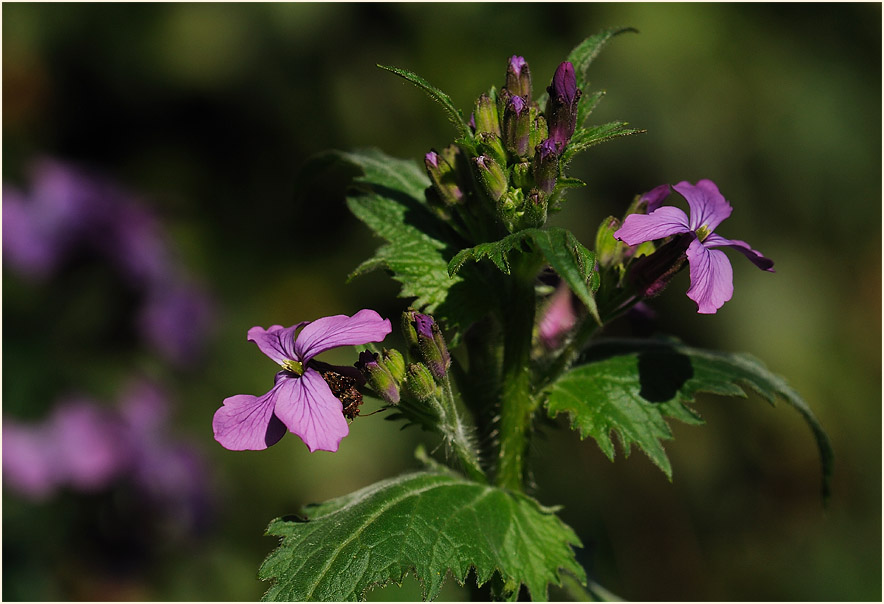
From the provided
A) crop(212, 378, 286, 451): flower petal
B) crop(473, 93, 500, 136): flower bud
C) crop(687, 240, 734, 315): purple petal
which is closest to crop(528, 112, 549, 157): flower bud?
crop(473, 93, 500, 136): flower bud

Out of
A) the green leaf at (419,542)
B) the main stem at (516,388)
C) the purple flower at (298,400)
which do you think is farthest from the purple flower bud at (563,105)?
the green leaf at (419,542)

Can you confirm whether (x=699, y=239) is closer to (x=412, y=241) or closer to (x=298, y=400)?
(x=412, y=241)

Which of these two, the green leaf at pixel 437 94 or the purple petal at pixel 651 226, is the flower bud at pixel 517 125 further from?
the purple petal at pixel 651 226

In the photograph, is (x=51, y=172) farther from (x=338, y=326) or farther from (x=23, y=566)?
(x=338, y=326)

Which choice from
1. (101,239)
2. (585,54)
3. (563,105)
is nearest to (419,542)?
(563,105)

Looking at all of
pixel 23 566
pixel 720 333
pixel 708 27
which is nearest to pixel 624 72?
pixel 708 27

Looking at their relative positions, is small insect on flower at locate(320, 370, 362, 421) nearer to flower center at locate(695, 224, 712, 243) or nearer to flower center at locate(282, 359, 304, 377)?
flower center at locate(282, 359, 304, 377)
